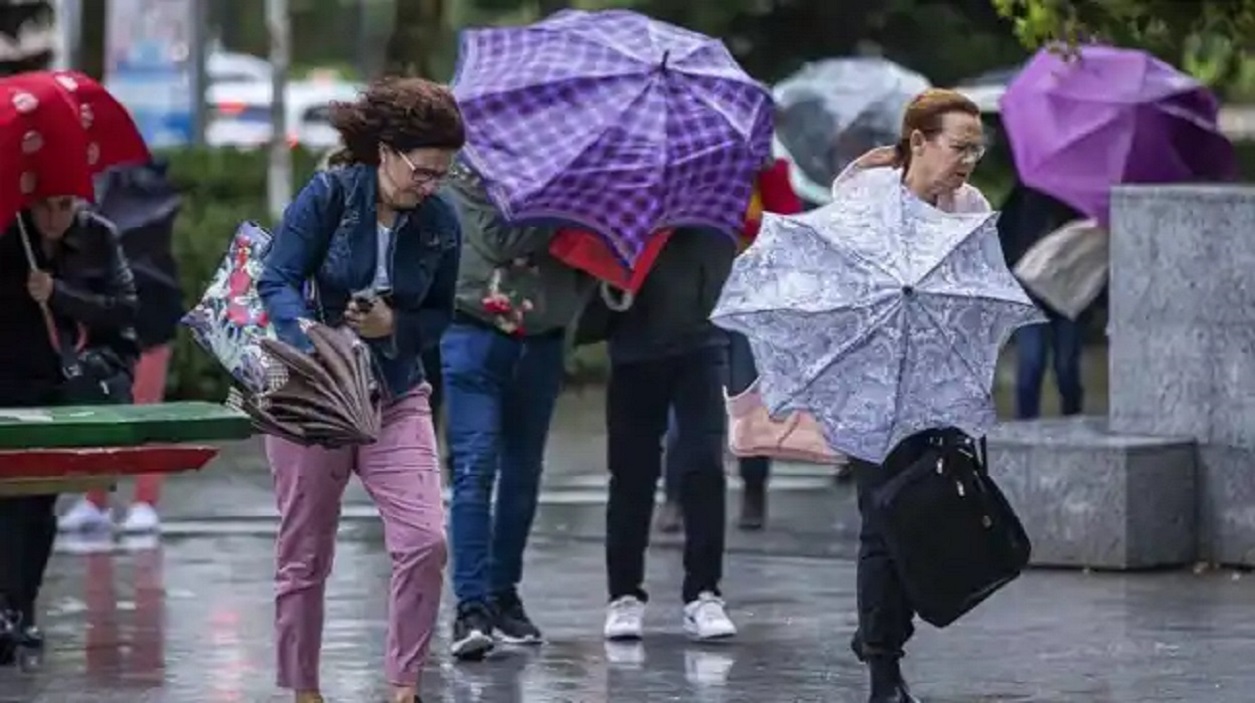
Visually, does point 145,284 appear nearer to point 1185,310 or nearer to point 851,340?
point 1185,310

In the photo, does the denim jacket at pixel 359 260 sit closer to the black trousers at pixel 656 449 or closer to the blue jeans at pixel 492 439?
the blue jeans at pixel 492 439

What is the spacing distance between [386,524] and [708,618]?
200 cm

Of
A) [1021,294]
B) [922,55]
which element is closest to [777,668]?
[1021,294]

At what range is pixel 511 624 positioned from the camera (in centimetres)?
1049

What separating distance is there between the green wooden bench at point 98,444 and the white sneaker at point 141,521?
4759 mm

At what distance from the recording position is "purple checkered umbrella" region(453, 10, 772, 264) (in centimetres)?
993

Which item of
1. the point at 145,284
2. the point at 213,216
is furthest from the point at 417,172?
the point at 213,216

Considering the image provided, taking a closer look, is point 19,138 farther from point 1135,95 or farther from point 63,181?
point 1135,95

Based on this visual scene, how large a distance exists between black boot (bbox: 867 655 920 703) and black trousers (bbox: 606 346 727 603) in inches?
60.5

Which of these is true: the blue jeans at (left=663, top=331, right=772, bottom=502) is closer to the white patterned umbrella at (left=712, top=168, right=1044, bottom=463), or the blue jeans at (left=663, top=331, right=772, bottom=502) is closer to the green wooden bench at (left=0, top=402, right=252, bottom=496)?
the white patterned umbrella at (left=712, top=168, right=1044, bottom=463)

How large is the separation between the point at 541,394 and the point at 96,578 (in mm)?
2686

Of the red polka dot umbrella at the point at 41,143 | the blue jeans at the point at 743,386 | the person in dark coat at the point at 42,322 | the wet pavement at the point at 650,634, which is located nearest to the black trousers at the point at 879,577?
the wet pavement at the point at 650,634

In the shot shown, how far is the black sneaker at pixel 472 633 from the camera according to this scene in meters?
10.1

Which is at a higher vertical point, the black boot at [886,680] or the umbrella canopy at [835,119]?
the umbrella canopy at [835,119]
